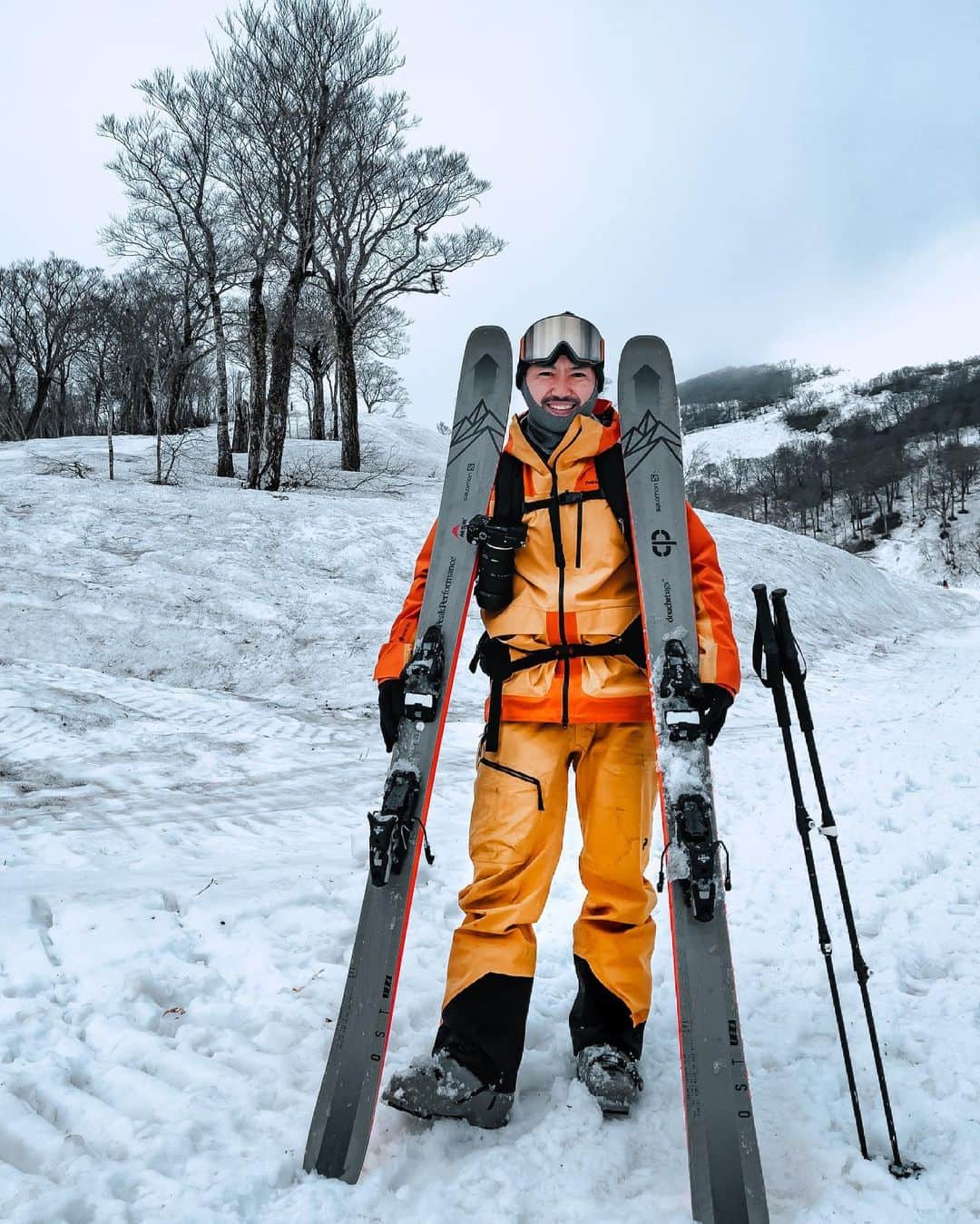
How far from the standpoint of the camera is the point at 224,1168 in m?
1.90

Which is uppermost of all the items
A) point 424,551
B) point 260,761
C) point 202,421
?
point 202,421

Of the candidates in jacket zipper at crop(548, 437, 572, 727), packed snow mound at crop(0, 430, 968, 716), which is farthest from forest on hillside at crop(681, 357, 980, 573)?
jacket zipper at crop(548, 437, 572, 727)

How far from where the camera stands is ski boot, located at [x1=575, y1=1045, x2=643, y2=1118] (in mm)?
2150

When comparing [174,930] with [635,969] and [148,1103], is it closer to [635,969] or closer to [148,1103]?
[148,1103]

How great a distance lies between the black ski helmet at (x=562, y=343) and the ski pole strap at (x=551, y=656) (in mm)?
954

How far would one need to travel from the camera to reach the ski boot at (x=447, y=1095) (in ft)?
6.84

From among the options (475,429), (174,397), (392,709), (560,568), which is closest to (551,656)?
(560,568)

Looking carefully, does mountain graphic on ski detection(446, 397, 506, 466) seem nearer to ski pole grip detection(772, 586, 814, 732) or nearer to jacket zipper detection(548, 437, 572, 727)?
jacket zipper detection(548, 437, 572, 727)

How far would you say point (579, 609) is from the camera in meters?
2.37

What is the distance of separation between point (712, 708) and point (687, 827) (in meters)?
0.36

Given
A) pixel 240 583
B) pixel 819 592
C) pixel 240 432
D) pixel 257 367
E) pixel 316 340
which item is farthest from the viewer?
pixel 316 340

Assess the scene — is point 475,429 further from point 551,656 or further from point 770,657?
point 770,657

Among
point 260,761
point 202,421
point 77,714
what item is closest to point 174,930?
point 260,761

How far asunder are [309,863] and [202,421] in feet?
120
